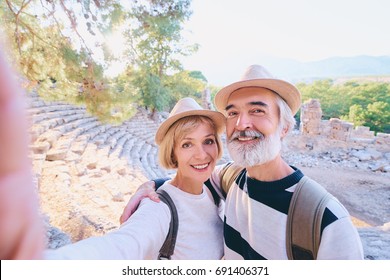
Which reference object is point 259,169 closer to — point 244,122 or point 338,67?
point 244,122

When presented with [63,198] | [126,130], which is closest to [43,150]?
[63,198]

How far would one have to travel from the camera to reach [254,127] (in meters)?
1.50

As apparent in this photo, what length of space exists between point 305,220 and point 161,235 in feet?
2.12

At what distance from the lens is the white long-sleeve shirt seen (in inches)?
35.5

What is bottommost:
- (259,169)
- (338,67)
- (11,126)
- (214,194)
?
(214,194)

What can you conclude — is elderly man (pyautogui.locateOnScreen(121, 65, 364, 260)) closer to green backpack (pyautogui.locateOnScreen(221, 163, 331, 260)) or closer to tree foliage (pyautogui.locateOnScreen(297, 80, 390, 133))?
green backpack (pyautogui.locateOnScreen(221, 163, 331, 260))

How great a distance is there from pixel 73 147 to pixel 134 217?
6947mm

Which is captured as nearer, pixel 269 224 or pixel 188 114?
pixel 269 224

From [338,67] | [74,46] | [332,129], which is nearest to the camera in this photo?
[74,46]

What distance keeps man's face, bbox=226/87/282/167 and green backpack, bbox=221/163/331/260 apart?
0.96 feet

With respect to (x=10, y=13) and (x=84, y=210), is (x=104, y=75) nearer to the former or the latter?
(x=10, y=13)

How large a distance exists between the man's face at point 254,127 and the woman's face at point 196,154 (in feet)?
0.47

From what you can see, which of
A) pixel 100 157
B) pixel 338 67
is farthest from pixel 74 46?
pixel 338 67

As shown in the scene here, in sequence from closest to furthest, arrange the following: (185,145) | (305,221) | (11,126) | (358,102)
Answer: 1. (11,126)
2. (305,221)
3. (185,145)
4. (358,102)
